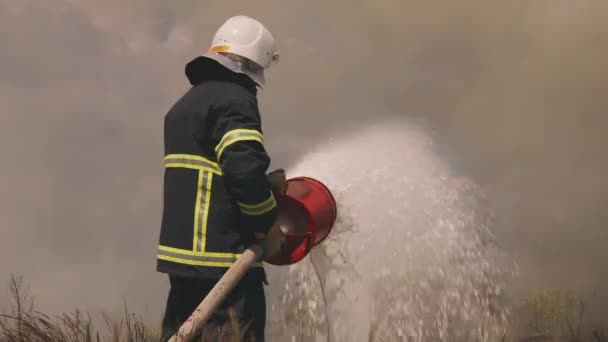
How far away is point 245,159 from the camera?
Result: 3.51m

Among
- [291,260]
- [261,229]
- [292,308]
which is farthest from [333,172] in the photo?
[261,229]

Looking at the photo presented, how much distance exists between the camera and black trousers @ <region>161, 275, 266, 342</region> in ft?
12.2

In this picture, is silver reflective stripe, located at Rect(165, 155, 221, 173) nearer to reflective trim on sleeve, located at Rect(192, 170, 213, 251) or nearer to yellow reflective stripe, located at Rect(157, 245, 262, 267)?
reflective trim on sleeve, located at Rect(192, 170, 213, 251)

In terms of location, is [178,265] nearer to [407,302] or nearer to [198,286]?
[198,286]

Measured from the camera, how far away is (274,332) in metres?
5.30

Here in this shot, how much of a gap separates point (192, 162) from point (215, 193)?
0.74ft

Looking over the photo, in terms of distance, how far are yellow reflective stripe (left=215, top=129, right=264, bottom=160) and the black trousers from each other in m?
0.74

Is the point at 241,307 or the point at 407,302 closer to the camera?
the point at 241,307

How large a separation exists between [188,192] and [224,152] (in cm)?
37

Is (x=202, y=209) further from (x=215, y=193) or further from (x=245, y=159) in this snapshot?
(x=245, y=159)

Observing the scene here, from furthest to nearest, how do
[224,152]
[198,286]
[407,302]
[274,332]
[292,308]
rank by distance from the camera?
[407,302] → [292,308] → [274,332] → [198,286] → [224,152]

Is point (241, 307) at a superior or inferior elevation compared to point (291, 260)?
inferior

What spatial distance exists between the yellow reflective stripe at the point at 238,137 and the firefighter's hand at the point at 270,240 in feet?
1.65

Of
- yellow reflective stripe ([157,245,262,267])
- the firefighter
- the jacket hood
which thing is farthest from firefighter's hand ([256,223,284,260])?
the jacket hood
